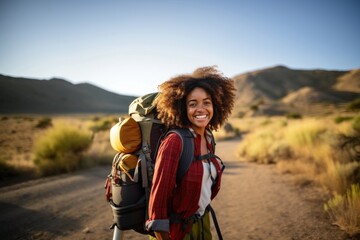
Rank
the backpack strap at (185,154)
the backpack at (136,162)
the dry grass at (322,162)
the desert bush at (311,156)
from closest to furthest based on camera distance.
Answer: the backpack strap at (185,154) → the backpack at (136,162) → the dry grass at (322,162) → the desert bush at (311,156)

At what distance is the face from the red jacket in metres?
0.12

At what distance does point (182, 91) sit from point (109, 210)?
3.93 meters

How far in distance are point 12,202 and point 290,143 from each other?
960 centimetres

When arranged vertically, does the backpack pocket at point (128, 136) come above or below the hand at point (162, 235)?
above

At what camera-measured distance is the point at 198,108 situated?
172 cm

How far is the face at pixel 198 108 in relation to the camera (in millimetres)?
1716

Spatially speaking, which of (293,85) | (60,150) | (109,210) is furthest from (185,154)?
(293,85)

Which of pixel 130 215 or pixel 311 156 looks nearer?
pixel 130 215

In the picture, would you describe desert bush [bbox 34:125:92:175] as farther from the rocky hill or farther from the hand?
the rocky hill

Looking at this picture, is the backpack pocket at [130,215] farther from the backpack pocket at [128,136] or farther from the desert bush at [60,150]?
the desert bush at [60,150]

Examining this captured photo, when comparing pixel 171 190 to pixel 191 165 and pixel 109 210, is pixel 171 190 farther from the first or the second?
pixel 109 210

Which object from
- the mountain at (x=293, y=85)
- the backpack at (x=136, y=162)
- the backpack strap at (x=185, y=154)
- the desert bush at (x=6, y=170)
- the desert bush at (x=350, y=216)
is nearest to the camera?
the backpack strap at (x=185, y=154)

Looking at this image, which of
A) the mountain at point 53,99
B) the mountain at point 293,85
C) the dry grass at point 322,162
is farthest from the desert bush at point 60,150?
the mountain at point 293,85

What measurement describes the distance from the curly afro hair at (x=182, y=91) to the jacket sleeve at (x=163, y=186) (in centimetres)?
30
